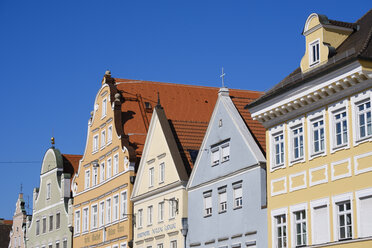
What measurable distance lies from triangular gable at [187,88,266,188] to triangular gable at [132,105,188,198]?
1971 millimetres

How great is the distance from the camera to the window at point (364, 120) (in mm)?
30141

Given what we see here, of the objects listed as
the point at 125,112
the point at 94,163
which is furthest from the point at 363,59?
the point at 94,163

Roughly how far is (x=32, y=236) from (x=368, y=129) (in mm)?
48206

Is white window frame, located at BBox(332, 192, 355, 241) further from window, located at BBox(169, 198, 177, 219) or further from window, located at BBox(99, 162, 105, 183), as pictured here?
window, located at BBox(99, 162, 105, 183)

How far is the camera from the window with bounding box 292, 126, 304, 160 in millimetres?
34156

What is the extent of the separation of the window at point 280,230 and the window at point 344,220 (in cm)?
393

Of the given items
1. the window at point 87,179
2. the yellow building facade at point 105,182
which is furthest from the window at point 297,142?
the window at point 87,179

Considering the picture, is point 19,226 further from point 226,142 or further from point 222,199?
point 226,142

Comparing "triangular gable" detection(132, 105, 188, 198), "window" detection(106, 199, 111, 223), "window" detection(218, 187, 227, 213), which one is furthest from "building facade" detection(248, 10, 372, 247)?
"window" detection(106, 199, 111, 223)

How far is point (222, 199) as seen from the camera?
1615 inches

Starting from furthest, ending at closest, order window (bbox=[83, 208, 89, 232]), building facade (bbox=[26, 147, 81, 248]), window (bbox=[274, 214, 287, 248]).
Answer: building facade (bbox=[26, 147, 81, 248]) < window (bbox=[83, 208, 89, 232]) < window (bbox=[274, 214, 287, 248])

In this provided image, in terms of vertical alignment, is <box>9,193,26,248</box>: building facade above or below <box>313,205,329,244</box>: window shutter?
above

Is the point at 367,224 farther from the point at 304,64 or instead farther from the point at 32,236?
the point at 32,236

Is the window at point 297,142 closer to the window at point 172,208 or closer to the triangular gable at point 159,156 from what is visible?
the triangular gable at point 159,156
